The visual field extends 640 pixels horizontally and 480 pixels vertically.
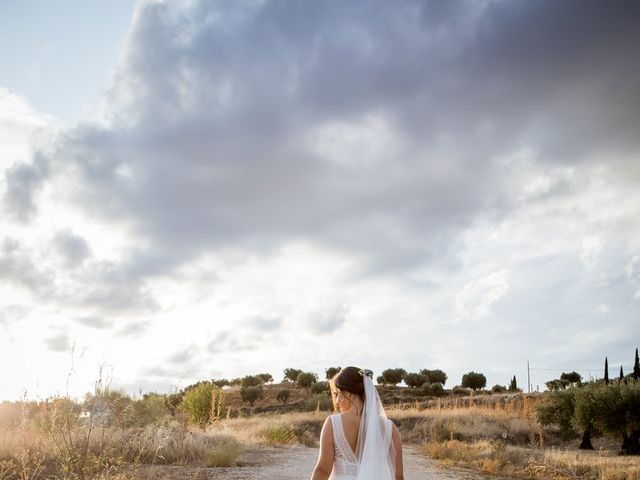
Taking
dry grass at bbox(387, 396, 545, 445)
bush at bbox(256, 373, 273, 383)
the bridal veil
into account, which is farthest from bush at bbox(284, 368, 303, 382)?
the bridal veil

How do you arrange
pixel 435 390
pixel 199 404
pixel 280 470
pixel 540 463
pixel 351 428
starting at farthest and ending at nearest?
pixel 435 390
pixel 199 404
pixel 540 463
pixel 280 470
pixel 351 428

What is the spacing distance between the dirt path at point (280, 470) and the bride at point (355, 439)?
5199 mm

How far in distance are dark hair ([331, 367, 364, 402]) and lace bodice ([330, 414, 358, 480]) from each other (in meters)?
0.26

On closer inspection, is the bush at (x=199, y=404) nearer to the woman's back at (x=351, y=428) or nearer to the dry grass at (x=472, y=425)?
the dry grass at (x=472, y=425)

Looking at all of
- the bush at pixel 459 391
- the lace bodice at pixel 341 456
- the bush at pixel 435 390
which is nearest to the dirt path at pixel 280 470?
the lace bodice at pixel 341 456

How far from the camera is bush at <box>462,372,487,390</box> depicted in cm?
6469

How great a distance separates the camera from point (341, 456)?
5176 mm

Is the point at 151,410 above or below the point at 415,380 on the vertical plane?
above

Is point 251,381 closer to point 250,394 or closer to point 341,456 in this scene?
point 250,394

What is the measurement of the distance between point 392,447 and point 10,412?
47.9ft

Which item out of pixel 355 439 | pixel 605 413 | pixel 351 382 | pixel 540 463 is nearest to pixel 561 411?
pixel 605 413

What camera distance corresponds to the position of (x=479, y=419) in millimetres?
23953

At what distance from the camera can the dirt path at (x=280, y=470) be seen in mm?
10505

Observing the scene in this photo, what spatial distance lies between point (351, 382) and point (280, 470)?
296 inches
